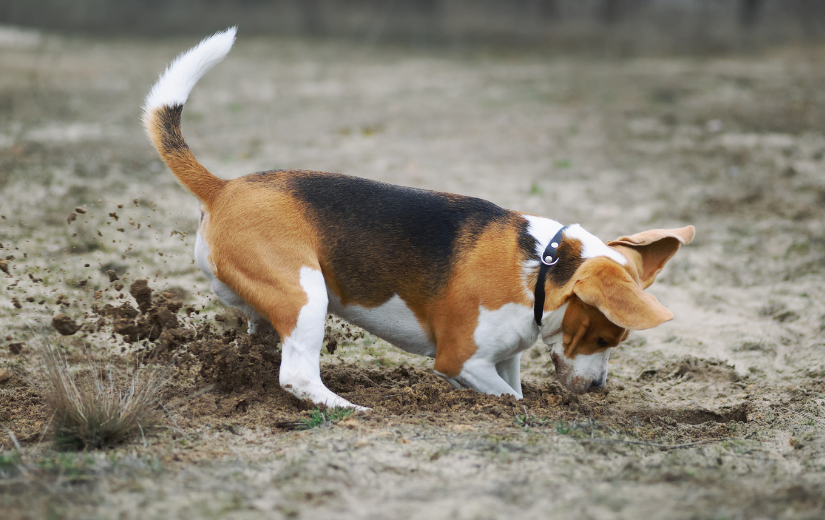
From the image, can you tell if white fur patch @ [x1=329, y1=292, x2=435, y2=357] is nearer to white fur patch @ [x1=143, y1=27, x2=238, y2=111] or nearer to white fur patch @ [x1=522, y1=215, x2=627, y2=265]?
white fur patch @ [x1=522, y1=215, x2=627, y2=265]

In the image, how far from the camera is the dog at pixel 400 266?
4059 mm

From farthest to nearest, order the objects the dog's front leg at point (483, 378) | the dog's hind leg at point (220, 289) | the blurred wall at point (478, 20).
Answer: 1. the blurred wall at point (478, 20)
2. the dog's hind leg at point (220, 289)
3. the dog's front leg at point (483, 378)

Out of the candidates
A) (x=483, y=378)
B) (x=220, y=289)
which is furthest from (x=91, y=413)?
(x=483, y=378)

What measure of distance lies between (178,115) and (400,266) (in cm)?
164

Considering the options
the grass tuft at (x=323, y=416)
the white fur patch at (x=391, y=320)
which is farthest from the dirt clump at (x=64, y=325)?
the grass tuft at (x=323, y=416)

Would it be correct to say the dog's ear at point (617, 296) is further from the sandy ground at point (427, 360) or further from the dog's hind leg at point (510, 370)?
the dog's hind leg at point (510, 370)

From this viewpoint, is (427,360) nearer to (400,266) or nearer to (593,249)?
(400,266)

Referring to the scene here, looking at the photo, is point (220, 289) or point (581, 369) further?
point (220, 289)

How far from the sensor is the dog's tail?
4.37 meters

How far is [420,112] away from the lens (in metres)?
13.3

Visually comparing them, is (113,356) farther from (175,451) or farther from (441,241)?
(441,241)

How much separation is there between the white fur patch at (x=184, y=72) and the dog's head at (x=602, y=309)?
8.08ft

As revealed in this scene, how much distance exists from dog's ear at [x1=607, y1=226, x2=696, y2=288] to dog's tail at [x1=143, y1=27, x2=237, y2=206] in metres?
2.42

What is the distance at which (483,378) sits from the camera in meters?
4.18
